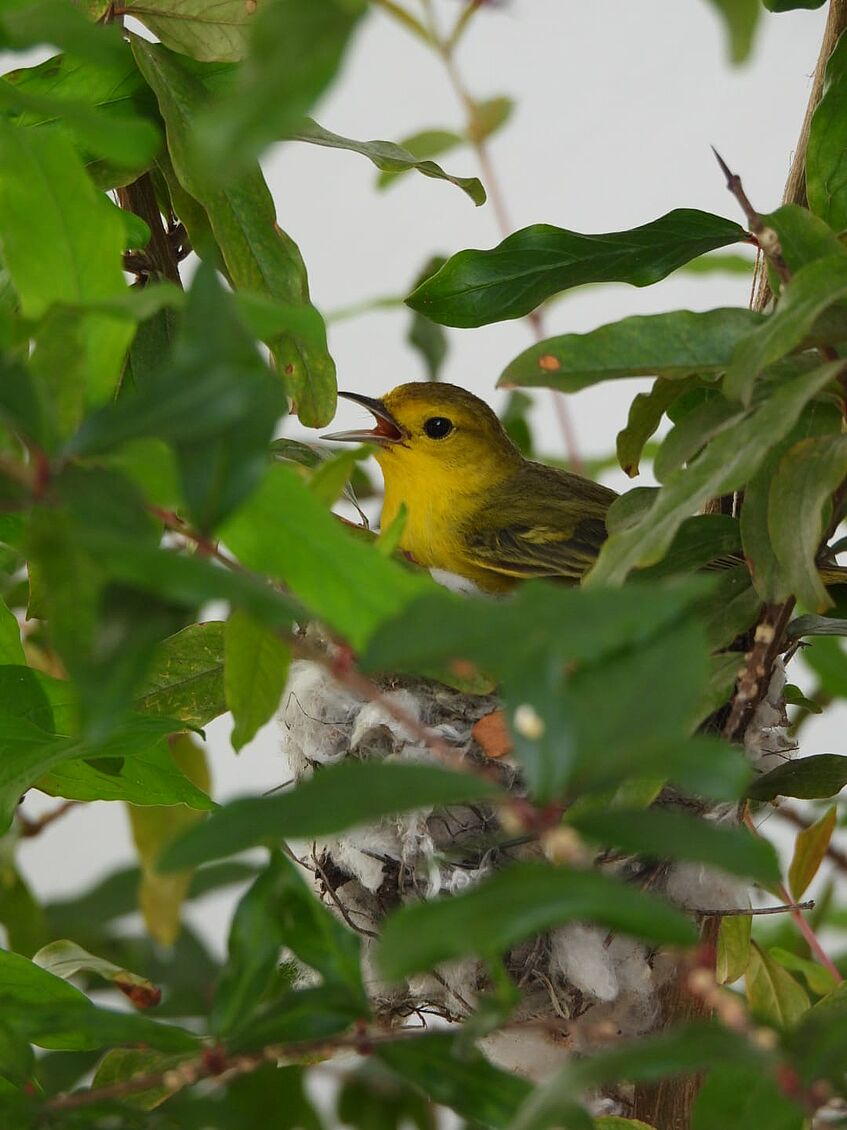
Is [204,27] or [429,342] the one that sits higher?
[204,27]

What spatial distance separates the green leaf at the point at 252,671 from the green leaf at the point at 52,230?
0.21 meters

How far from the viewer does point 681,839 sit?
48 centimetres

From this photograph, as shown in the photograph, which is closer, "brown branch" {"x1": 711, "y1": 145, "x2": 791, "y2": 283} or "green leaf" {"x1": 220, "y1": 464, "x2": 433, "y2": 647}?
"green leaf" {"x1": 220, "y1": 464, "x2": 433, "y2": 647}

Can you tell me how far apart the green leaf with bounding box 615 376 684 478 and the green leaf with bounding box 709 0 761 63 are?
1.64 ft

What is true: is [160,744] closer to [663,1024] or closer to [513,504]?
[663,1024]

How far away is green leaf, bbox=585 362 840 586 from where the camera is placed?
0.73 metres

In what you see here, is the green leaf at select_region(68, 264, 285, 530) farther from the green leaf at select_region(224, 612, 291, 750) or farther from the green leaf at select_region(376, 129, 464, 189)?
the green leaf at select_region(376, 129, 464, 189)

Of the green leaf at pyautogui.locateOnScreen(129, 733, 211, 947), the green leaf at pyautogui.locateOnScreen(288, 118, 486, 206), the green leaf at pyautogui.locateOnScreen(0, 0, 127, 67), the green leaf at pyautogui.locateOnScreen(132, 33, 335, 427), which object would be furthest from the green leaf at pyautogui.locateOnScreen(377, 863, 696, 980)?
the green leaf at pyautogui.locateOnScreen(129, 733, 211, 947)

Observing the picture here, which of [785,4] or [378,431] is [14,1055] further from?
[378,431]

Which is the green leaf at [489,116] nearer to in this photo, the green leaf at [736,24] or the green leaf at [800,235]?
the green leaf at [800,235]

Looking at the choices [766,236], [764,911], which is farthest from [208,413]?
[764,911]

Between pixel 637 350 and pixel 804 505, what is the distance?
0.14 meters

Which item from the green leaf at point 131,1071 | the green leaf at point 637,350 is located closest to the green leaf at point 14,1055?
the green leaf at point 131,1071

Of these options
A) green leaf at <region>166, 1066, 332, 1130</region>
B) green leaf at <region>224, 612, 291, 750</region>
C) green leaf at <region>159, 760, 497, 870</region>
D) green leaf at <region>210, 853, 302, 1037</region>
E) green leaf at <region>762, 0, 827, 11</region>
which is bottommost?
green leaf at <region>166, 1066, 332, 1130</region>
